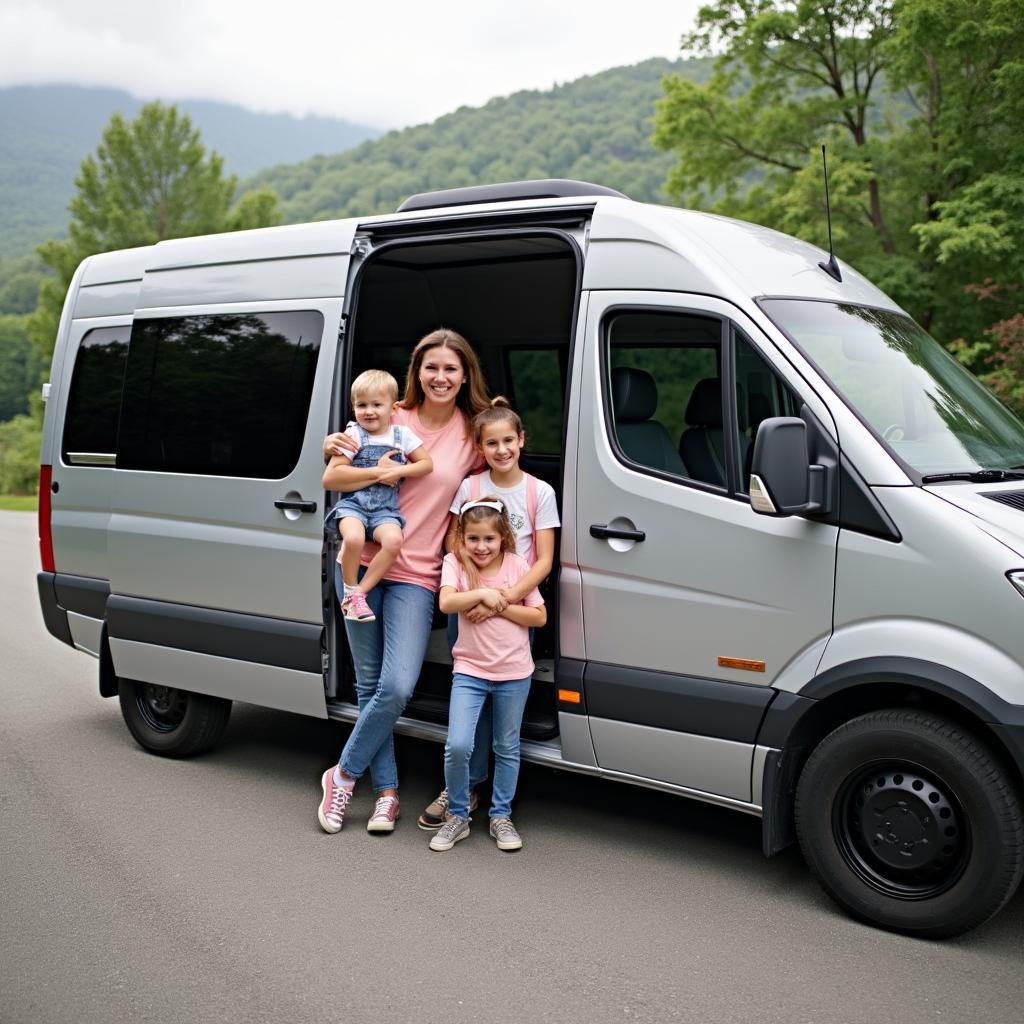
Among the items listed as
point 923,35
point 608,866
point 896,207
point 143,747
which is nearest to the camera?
point 608,866

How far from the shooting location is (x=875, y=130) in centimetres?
1977

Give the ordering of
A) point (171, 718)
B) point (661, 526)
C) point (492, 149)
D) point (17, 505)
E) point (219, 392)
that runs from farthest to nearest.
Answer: point (492, 149) → point (17, 505) → point (171, 718) → point (219, 392) → point (661, 526)

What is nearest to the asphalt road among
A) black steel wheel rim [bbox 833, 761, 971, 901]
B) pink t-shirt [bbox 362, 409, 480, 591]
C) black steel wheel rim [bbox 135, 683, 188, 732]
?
black steel wheel rim [bbox 833, 761, 971, 901]

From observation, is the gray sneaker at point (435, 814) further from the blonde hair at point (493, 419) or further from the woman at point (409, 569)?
the blonde hair at point (493, 419)

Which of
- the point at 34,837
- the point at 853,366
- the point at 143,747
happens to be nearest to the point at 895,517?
the point at 853,366

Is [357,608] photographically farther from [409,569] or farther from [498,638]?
[498,638]

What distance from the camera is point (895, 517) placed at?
3.92m

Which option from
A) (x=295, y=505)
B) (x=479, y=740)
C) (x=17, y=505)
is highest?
(x=295, y=505)

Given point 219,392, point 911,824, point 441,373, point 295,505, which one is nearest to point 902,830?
point 911,824

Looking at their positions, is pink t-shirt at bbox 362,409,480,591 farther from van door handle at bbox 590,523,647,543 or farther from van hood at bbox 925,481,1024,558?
van hood at bbox 925,481,1024,558

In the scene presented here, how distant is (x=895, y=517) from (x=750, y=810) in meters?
1.19

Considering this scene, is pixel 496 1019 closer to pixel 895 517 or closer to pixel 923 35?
pixel 895 517

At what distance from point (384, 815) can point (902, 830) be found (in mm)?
2118

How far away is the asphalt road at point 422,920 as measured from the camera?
3.59 metres
